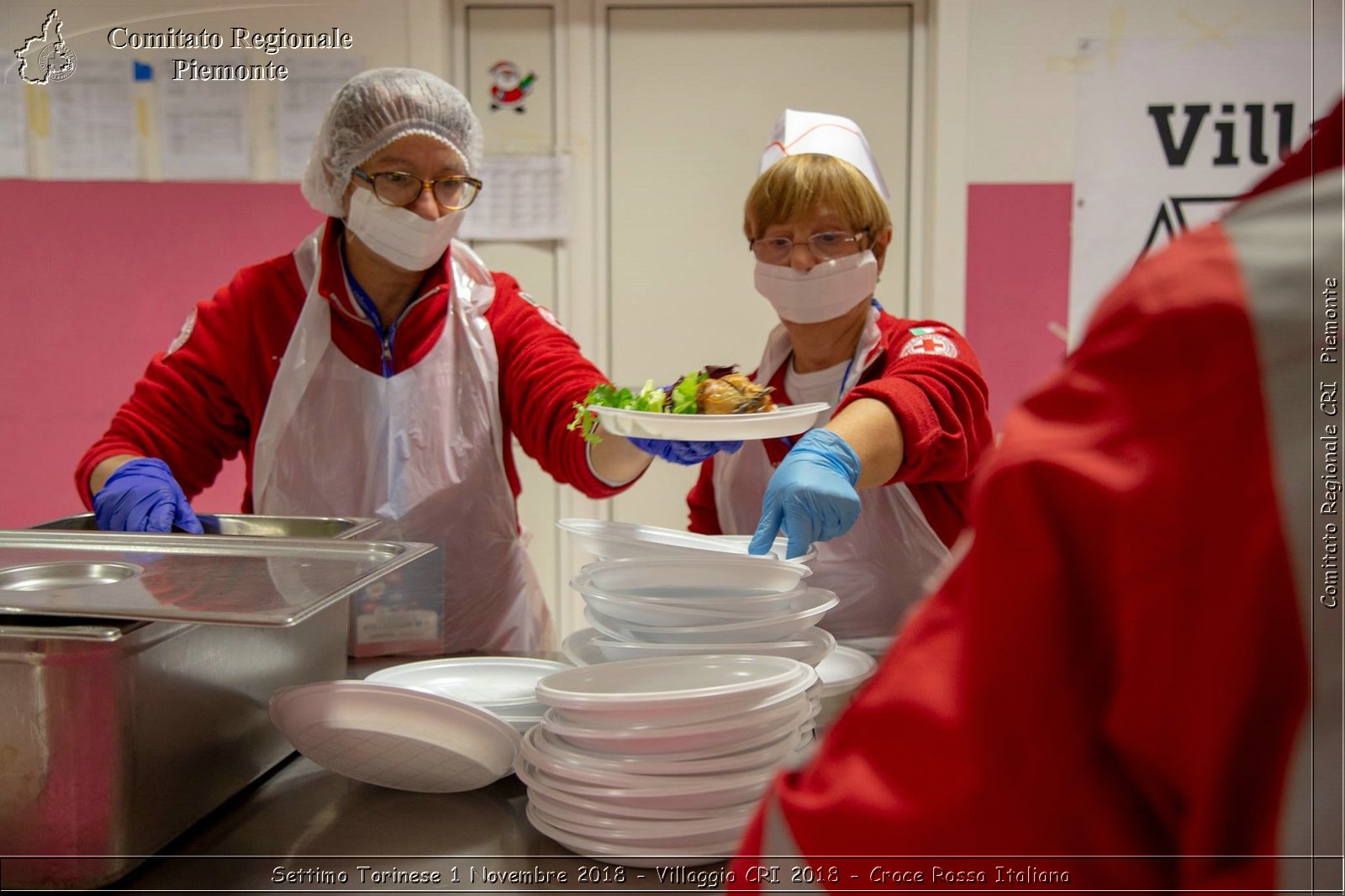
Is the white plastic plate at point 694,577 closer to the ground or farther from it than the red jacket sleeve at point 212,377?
closer to the ground

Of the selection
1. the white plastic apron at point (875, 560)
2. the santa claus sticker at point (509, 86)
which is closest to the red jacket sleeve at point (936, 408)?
the white plastic apron at point (875, 560)

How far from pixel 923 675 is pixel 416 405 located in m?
1.76

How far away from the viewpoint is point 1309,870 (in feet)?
1.43

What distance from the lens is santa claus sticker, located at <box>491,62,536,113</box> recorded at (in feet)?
11.4

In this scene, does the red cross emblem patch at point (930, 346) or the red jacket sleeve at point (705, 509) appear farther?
the red jacket sleeve at point (705, 509)

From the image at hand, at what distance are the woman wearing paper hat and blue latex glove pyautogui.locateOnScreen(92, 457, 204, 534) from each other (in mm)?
987

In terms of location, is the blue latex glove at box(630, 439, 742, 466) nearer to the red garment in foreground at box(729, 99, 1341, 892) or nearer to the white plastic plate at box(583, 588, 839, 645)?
the white plastic plate at box(583, 588, 839, 645)

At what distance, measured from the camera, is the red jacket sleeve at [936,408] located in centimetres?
163

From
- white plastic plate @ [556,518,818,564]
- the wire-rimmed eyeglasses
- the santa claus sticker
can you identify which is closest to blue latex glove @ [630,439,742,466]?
white plastic plate @ [556,518,818,564]

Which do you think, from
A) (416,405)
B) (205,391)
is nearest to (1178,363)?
(416,405)

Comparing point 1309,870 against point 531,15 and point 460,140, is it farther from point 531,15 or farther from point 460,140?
point 531,15

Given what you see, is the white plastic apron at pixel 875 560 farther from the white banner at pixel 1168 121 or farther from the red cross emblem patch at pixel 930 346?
the white banner at pixel 1168 121

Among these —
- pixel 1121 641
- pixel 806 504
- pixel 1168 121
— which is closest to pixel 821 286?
pixel 806 504

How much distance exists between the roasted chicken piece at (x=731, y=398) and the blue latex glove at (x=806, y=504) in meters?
0.23
